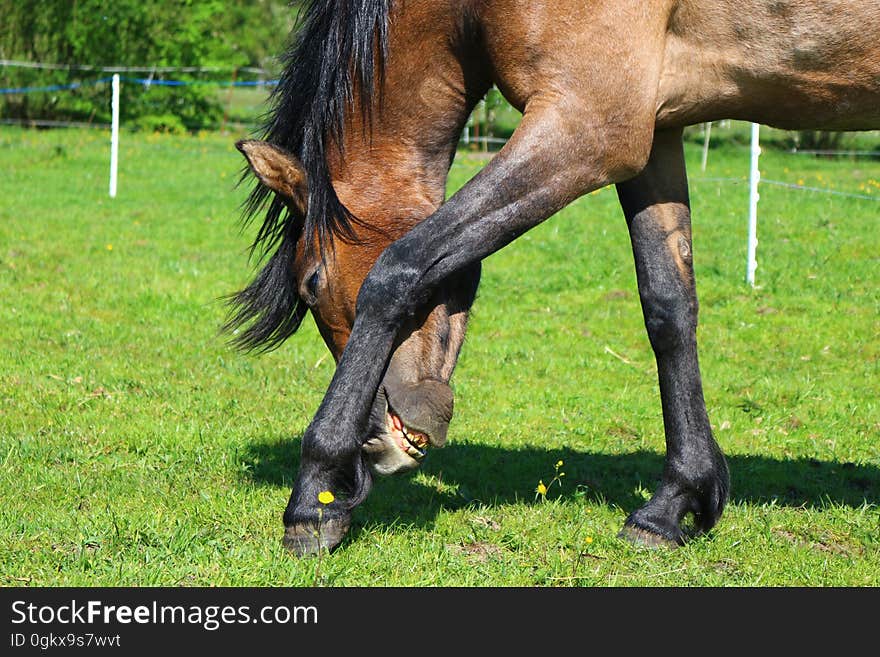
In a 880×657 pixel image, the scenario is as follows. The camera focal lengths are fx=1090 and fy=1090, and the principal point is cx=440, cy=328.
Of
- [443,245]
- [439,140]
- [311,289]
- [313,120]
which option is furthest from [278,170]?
[443,245]

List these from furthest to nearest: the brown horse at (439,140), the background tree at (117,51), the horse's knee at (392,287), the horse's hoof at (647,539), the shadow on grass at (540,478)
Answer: the background tree at (117,51), the shadow on grass at (540,478), the horse's hoof at (647,539), the horse's knee at (392,287), the brown horse at (439,140)

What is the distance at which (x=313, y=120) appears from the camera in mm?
4258

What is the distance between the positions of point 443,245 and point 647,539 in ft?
5.13

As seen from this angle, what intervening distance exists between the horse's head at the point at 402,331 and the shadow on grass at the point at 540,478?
0.64 metres

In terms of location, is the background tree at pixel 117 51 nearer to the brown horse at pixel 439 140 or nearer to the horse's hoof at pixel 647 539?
the brown horse at pixel 439 140

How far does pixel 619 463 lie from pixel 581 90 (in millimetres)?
2591

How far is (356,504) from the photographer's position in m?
4.12

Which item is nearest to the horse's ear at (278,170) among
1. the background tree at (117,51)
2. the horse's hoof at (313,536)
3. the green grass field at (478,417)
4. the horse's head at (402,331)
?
the horse's head at (402,331)

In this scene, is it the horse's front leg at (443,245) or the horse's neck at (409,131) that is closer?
the horse's front leg at (443,245)

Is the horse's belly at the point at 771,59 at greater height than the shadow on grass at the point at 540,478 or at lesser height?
greater

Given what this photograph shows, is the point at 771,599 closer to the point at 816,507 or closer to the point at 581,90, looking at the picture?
the point at 816,507

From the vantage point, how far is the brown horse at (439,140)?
375cm

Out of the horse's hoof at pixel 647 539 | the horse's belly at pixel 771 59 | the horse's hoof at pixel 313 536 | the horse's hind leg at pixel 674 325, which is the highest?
the horse's belly at pixel 771 59

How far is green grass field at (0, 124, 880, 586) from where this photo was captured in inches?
164
